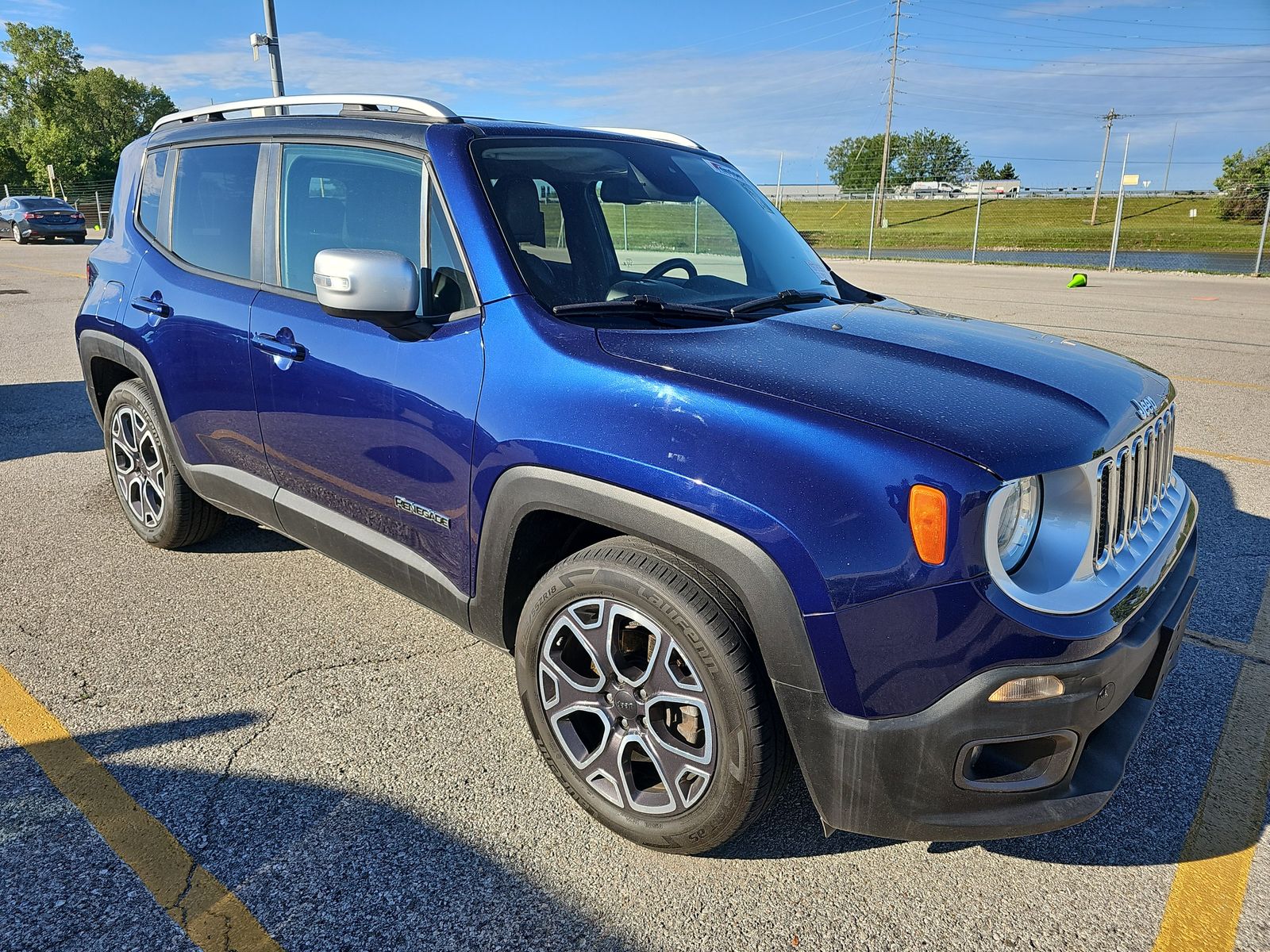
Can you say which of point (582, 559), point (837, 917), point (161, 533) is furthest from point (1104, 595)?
point (161, 533)

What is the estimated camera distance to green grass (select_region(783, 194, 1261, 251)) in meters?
39.7

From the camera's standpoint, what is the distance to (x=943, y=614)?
6.06 feet

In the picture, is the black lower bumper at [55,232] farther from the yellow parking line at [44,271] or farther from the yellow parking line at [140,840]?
the yellow parking line at [140,840]

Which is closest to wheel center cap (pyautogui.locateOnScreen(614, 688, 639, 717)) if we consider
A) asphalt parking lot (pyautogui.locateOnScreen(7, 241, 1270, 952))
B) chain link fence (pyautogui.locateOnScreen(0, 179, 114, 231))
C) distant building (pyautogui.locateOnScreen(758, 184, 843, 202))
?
asphalt parking lot (pyautogui.locateOnScreen(7, 241, 1270, 952))

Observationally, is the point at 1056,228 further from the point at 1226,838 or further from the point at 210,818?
the point at 210,818

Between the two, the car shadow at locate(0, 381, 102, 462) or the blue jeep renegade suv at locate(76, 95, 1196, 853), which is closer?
the blue jeep renegade suv at locate(76, 95, 1196, 853)

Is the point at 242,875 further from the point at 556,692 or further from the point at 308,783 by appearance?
the point at 556,692

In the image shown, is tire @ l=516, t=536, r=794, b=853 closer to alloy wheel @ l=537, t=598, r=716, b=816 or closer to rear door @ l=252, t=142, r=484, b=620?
alloy wheel @ l=537, t=598, r=716, b=816

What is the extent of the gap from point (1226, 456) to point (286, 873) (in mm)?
6154

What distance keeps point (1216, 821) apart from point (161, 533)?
4.32 metres

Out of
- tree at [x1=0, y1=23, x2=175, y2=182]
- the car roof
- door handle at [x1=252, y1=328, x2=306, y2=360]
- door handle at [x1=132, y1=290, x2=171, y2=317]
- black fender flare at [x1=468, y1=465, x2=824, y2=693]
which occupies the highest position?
tree at [x1=0, y1=23, x2=175, y2=182]

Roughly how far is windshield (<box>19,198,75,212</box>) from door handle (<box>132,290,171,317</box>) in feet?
106

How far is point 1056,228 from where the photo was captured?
46812 mm

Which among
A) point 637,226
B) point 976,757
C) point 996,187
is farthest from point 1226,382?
point 996,187
